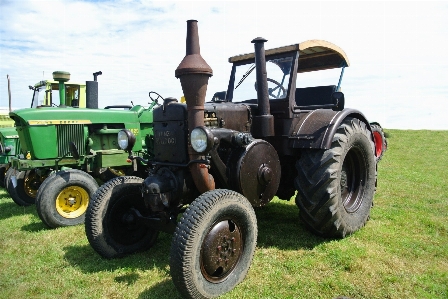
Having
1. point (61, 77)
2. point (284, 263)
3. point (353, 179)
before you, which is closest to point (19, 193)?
point (61, 77)

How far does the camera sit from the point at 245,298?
9.58 ft

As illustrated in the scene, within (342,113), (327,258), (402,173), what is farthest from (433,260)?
(402,173)

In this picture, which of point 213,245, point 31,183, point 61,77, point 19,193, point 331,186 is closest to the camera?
point 213,245

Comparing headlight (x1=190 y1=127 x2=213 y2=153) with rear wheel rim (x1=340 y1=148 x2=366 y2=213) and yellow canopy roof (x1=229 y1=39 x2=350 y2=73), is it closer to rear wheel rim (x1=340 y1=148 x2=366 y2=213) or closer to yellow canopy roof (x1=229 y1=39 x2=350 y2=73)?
yellow canopy roof (x1=229 y1=39 x2=350 y2=73)

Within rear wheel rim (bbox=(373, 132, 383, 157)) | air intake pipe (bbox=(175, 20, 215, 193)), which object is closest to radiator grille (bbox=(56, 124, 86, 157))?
air intake pipe (bbox=(175, 20, 215, 193))

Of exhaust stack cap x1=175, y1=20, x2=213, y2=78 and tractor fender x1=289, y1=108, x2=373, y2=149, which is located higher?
exhaust stack cap x1=175, y1=20, x2=213, y2=78

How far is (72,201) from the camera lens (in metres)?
5.43

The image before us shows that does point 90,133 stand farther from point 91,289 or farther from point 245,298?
point 245,298

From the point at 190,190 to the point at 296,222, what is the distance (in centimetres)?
182

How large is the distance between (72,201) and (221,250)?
3.27 meters

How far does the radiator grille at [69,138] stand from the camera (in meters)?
6.27

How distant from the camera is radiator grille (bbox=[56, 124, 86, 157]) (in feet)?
20.6

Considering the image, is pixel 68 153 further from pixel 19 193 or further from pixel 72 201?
pixel 19 193

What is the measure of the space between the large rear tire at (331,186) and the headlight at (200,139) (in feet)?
4.45
